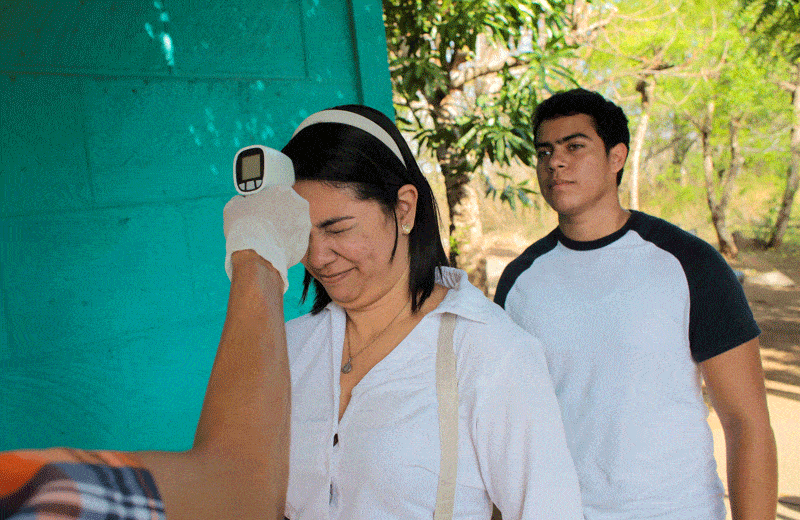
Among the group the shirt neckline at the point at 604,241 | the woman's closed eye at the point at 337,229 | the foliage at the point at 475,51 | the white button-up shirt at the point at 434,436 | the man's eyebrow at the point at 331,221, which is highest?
the foliage at the point at 475,51

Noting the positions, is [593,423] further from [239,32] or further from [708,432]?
[239,32]

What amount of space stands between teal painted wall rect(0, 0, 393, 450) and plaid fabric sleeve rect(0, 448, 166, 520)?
1627 mm

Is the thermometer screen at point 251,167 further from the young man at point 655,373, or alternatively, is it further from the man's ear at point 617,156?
the man's ear at point 617,156

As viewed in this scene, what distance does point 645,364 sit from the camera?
1.88 meters

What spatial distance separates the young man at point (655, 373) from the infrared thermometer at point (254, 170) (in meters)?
1.20

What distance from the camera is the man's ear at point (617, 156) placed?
93.5 inches

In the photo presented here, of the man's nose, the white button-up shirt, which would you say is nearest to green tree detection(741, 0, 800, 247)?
the man's nose

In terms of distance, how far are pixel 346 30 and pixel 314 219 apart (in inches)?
64.9

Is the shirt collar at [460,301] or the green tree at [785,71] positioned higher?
the green tree at [785,71]

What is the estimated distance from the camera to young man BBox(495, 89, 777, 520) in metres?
1.80

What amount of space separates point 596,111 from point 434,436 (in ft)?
5.16

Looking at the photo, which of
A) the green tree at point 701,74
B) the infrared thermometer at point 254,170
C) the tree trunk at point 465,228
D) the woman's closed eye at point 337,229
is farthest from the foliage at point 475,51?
the green tree at point 701,74

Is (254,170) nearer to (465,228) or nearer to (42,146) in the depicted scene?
(42,146)

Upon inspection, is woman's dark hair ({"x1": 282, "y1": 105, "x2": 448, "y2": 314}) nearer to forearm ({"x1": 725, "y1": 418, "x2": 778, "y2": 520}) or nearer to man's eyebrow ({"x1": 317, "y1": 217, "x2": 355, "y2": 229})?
man's eyebrow ({"x1": 317, "y1": 217, "x2": 355, "y2": 229})
